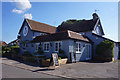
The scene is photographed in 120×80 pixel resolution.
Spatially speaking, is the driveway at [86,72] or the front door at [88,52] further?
the front door at [88,52]

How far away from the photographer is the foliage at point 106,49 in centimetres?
1702

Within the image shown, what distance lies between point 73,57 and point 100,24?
53.6 feet

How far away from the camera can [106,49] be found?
1753 centimetres

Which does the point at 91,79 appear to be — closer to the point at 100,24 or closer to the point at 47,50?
the point at 47,50

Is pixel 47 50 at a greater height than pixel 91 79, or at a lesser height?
greater

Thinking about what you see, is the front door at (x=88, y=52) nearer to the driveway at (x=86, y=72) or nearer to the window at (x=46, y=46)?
the window at (x=46, y=46)

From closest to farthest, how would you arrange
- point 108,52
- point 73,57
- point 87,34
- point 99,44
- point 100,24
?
point 73,57 → point 108,52 → point 99,44 → point 87,34 → point 100,24

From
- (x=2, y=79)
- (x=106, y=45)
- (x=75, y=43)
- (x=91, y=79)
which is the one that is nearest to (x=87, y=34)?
(x=106, y=45)

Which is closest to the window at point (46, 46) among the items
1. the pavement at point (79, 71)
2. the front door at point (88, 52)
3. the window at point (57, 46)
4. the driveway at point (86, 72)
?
the window at point (57, 46)

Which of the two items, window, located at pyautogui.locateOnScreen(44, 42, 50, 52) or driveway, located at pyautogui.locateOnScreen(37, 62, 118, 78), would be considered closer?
driveway, located at pyautogui.locateOnScreen(37, 62, 118, 78)

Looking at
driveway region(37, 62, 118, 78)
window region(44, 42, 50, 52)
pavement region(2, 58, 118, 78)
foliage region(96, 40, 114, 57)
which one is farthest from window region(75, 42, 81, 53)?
driveway region(37, 62, 118, 78)

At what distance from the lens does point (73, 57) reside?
14.6 m

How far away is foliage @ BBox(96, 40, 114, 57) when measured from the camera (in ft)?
55.8

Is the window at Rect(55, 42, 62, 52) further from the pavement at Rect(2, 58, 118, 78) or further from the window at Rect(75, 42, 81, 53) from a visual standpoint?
the pavement at Rect(2, 58, 118, 78)
